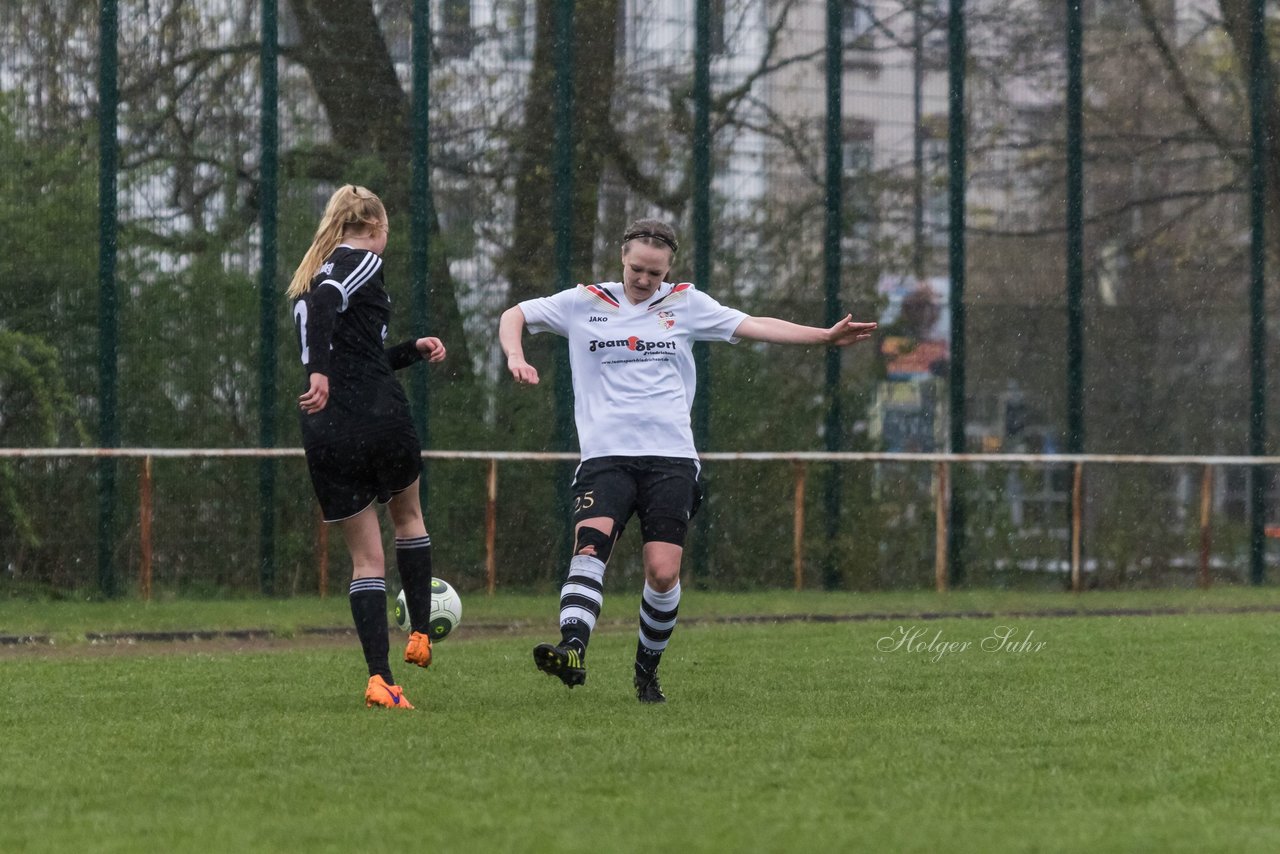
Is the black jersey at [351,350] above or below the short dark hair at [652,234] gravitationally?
below

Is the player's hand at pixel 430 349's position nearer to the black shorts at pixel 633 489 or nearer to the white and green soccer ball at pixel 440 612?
the black shorts at pixel 633 489

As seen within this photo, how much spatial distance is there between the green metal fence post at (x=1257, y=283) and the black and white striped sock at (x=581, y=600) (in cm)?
1038

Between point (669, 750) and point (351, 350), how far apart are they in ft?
6.46

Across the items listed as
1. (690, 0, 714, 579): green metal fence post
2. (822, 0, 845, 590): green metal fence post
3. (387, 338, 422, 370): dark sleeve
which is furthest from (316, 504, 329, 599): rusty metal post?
(387, 338, 422, 370): dark sleeve

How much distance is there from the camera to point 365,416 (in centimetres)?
661

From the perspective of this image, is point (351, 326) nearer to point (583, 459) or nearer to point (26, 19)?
point (583, 459)

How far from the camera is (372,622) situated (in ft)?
21.7

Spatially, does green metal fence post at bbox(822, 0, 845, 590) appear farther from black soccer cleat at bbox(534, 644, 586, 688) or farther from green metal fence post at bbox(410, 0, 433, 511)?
black soccer cleat at bbox(534, 644, 586, 688)

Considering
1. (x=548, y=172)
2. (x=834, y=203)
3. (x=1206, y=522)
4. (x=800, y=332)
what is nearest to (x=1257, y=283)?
(x=1206, y=522)

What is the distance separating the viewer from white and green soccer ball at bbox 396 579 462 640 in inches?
293

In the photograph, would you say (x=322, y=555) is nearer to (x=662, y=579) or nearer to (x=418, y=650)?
(x=418, y=650)

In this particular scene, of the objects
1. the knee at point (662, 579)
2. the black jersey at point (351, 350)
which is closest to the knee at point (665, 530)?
the knee at point (662, 579)

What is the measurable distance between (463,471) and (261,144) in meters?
2.70

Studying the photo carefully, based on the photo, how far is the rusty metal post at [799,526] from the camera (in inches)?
557
